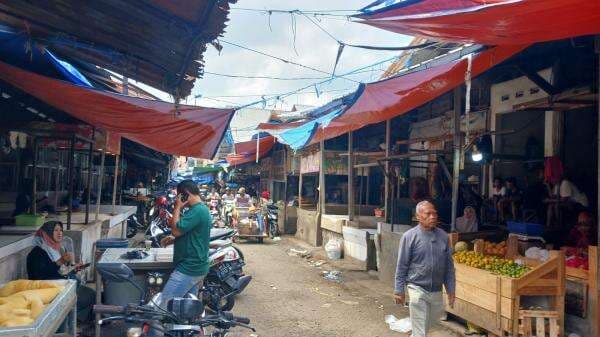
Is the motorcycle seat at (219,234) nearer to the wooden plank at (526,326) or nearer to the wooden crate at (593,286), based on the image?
the wooden plank at (526,326)

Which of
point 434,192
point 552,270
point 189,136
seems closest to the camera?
point 552,270

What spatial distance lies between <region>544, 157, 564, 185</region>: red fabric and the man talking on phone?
20.4 feet

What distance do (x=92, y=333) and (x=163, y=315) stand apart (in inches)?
144

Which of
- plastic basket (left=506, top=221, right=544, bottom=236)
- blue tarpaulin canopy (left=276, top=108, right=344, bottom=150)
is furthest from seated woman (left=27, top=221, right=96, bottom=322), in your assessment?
blue tarpaulin canopy (left=276, top=108, right=344, bottom=150)

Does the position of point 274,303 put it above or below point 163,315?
below

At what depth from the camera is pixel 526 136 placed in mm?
10297

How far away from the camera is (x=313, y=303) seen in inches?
332

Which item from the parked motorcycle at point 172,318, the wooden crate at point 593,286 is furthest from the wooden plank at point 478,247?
the parked motorcycle at point 172,318

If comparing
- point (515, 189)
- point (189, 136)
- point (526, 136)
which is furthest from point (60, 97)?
point (526, 136)

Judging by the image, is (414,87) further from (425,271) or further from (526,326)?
(526,326)

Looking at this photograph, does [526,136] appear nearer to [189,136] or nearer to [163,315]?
[189,136]

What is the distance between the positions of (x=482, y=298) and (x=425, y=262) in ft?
5.75

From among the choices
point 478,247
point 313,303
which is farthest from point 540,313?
point 313,303

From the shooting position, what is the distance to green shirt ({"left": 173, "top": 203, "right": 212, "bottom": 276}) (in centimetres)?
507
